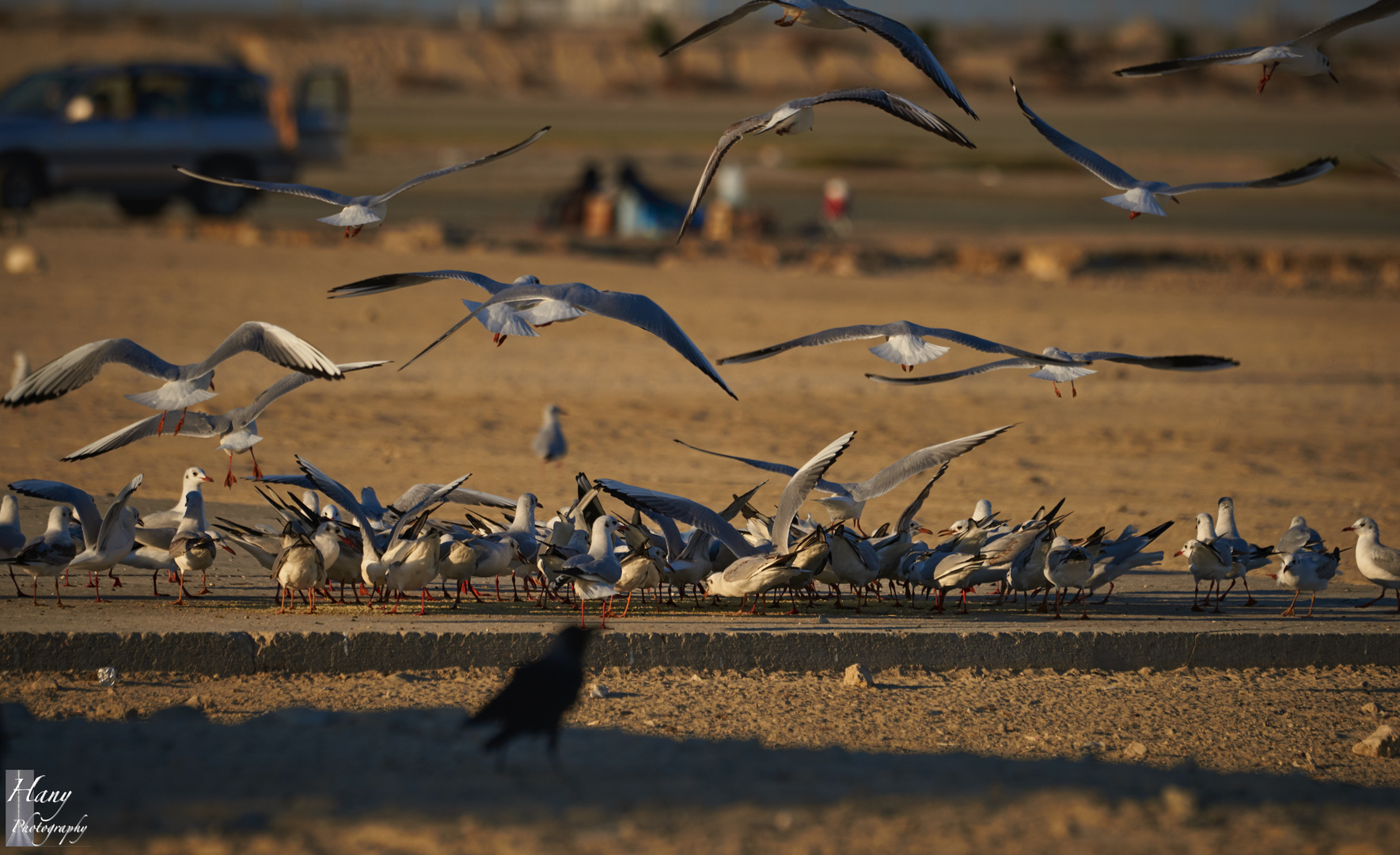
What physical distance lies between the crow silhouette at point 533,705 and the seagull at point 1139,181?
3.49 metres

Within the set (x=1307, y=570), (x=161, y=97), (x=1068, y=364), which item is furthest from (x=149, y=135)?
(x=1307, y=570)

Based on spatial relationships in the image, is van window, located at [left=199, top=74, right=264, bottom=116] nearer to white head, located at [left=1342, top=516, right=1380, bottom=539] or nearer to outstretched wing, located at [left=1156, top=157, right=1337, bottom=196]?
outstretched wing, located at [left=1156, top=157, right=1337, bottom=196]

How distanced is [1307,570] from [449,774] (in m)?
4.43

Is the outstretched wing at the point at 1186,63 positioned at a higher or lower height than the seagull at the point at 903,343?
higher

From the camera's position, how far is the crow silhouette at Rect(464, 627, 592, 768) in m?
4.77

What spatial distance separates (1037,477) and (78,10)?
301 ft

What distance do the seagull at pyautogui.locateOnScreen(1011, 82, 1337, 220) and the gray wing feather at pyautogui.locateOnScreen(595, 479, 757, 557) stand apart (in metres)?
2.39

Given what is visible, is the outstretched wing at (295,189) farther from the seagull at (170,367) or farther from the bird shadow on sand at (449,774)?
the bird shadow on sand at (449,774)

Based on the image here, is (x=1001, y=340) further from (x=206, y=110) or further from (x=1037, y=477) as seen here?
(x=206, y=110)

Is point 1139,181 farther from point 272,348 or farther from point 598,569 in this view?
point 272,348

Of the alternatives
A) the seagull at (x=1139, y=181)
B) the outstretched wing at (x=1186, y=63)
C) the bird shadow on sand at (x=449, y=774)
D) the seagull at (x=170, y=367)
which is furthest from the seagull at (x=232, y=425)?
the outstretched wing at (x=1186, y=63)

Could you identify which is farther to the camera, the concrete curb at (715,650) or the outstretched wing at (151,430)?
the outstretched wing at (151,430)

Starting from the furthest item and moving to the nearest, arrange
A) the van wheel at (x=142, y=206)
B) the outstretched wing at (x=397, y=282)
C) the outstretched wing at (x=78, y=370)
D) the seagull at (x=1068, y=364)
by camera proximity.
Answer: the van wheel at (x=142, y=206)
the outstretched wing at (x=397, y=282)
the seagull at (x=1068, y=364)
the outstretched wing at (x=78, y=370)

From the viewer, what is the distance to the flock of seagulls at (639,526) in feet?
20.8
